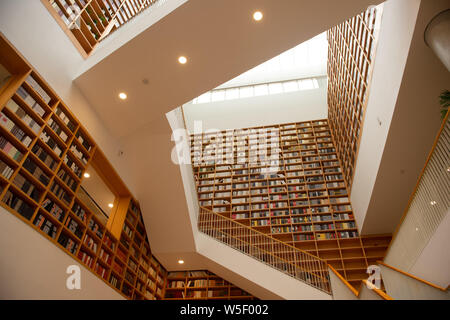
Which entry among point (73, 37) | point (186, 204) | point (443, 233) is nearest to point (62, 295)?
point (186, 204)

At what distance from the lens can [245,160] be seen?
910 centimetres

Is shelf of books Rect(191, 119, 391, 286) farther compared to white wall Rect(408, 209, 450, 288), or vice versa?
shelf of books Rect(191, 119, 391, 286)

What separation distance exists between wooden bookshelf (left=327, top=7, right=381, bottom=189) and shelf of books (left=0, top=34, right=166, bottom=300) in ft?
17.0

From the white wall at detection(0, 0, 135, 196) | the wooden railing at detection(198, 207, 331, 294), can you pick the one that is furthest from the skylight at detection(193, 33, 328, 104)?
the white wall at detection(0, 0, 135, 196)

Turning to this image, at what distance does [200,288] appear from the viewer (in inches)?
254

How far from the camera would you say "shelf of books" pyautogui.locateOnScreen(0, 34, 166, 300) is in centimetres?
298

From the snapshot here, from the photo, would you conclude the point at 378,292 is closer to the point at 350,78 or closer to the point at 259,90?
the point at 350,78

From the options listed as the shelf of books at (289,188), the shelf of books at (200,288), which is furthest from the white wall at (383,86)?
the shelf of books at (200,288)

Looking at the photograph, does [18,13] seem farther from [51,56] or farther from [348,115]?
[348,115]

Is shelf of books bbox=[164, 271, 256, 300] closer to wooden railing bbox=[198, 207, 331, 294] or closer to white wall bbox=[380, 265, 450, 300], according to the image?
wooden railing bbox=[198, 207, 331, 294]

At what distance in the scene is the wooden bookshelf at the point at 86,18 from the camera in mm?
4203

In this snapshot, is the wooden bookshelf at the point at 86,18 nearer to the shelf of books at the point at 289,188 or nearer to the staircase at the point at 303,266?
the staircase at the point at 303,266
